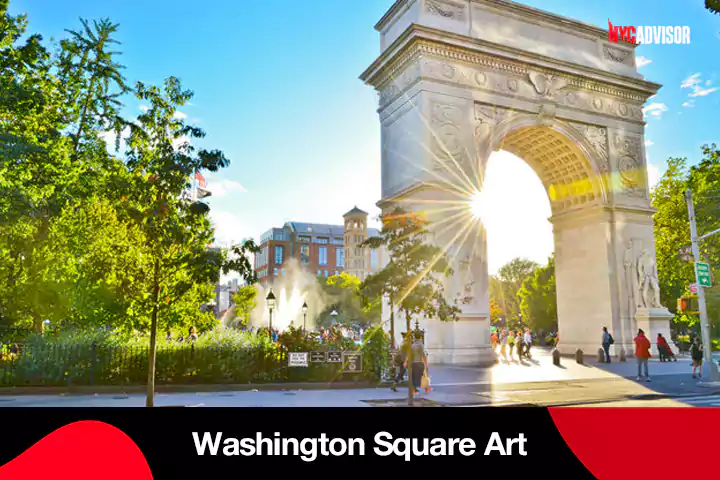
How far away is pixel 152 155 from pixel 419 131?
19052 millimetres

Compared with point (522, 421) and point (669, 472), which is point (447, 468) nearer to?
point (522, 421)

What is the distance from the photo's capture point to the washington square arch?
1158 inches

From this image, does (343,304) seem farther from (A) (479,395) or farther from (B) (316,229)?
(A) (479,395)

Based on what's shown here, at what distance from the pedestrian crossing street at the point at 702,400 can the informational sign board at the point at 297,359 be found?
1126cm

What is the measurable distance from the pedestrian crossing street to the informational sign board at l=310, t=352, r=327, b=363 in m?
10.7

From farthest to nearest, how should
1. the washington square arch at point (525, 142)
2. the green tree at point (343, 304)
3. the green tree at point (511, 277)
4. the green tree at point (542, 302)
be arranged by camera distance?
1. the green tree at point (511, 277)
2. the green tree at point (343, 304)
3. the green tree at point (542, 302)
4. the washington square arch at point (525, 142)

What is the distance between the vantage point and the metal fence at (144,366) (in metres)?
16.2

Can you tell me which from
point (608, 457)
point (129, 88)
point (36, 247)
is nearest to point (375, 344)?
point (36, 247)

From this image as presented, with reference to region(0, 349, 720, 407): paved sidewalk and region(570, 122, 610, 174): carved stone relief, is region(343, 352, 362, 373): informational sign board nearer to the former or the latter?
region(0, 349, 720, 407): paved sidewalk

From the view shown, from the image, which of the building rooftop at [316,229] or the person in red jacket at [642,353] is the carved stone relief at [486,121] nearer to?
the person in red jacket at [642,353]

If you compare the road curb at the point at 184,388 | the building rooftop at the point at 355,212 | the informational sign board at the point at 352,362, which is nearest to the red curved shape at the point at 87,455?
the road curb at the point at 184,388

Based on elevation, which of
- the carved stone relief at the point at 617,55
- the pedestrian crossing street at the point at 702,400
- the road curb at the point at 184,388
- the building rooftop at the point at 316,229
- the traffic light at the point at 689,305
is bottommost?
the pedestrian crossing street at the point at 702,400

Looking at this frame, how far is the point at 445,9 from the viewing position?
102ft

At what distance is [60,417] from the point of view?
3.07 m
